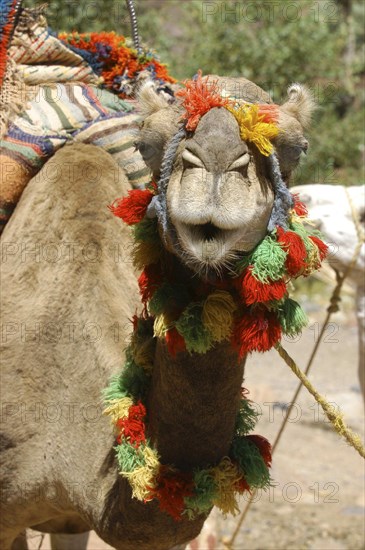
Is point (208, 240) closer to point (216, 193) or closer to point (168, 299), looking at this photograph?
point (216, 193)

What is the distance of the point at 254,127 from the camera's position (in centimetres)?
236

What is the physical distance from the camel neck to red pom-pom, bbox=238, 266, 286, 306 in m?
0.20

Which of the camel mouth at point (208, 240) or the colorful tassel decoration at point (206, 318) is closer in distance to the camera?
the camel mouth at point (208, 240)

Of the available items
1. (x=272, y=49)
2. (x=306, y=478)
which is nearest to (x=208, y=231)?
(x=306, y=478)

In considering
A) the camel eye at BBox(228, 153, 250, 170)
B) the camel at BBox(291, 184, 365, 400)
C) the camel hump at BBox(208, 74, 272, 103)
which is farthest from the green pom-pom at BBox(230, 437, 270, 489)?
the camel at BBox(291, 184, 365, 400)

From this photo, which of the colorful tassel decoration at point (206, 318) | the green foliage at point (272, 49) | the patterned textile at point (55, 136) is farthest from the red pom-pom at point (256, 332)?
the green foliage at point (272, 49)

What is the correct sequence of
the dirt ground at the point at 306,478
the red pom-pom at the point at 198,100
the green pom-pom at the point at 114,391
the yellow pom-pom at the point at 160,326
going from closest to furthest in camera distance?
the red pom-pom at the point at 198,100
the yellow pom-pom at the point at 160,326
the green pom-pom at the point at 114,391
the dirt ground at the point at 306,478

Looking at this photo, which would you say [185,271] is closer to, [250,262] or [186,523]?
[250,262]

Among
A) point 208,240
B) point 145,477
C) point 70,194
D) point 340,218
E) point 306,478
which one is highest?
point 208,240

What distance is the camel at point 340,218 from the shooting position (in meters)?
5.23

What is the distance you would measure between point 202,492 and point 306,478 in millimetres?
4263

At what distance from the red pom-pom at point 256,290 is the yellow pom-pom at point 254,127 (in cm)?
33

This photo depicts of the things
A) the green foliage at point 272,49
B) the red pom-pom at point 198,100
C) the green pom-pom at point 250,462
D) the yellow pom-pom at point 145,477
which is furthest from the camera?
the green foliage at point 272,49

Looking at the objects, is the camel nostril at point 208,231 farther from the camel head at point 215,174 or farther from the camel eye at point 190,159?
the camel eye at point 190,159
